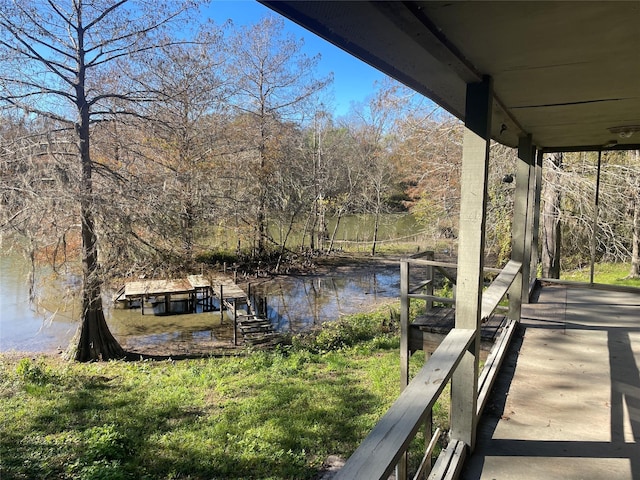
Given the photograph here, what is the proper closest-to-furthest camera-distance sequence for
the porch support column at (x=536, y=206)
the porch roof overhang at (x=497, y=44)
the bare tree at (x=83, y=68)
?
the porch roof overhang at (x=497, y=44), the porch support column at (x=536, y=206), the bare tree at (x=83, y=68)

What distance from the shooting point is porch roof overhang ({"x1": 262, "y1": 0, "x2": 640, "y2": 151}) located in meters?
1.23

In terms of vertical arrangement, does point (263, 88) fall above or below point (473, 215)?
above

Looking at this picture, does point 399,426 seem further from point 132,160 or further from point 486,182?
point 132,160

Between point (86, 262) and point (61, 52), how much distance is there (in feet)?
14.8

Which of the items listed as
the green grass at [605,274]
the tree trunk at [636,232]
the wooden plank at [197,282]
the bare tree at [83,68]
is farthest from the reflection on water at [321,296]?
the tree trunk at [636,232]

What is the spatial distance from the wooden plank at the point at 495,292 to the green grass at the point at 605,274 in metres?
9.56

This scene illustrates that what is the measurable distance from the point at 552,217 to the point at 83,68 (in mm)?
11661

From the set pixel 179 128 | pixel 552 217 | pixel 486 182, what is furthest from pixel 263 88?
pixel 486 182

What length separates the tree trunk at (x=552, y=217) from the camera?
31.8ft

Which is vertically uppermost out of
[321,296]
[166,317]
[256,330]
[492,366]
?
[492,366]

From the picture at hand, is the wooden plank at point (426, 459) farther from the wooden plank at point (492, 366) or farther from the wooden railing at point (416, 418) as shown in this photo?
the wooden plank at point (492, 366)

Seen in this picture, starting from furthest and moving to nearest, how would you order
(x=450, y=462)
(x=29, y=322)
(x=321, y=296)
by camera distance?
(x=321, y=296) → (x=29, y=322) → (x=450, y=462)

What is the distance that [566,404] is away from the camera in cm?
282

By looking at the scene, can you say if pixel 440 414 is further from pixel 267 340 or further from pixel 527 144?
pixel 267 340
